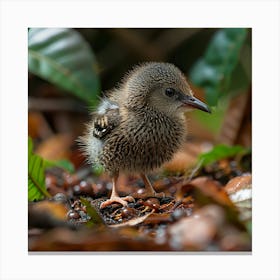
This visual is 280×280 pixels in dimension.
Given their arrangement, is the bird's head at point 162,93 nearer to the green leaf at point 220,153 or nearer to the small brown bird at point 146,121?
the small brown bird at point 146,121

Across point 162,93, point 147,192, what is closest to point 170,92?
point 162,93

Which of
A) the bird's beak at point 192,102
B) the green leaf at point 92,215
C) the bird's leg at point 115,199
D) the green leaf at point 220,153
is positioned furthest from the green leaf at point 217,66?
the green leaf at point 92,215

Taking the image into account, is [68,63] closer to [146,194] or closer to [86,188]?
[86,188]

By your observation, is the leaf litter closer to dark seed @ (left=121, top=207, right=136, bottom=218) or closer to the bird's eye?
dark seed @ (left=121, top=207, right=136, bottom=218)
